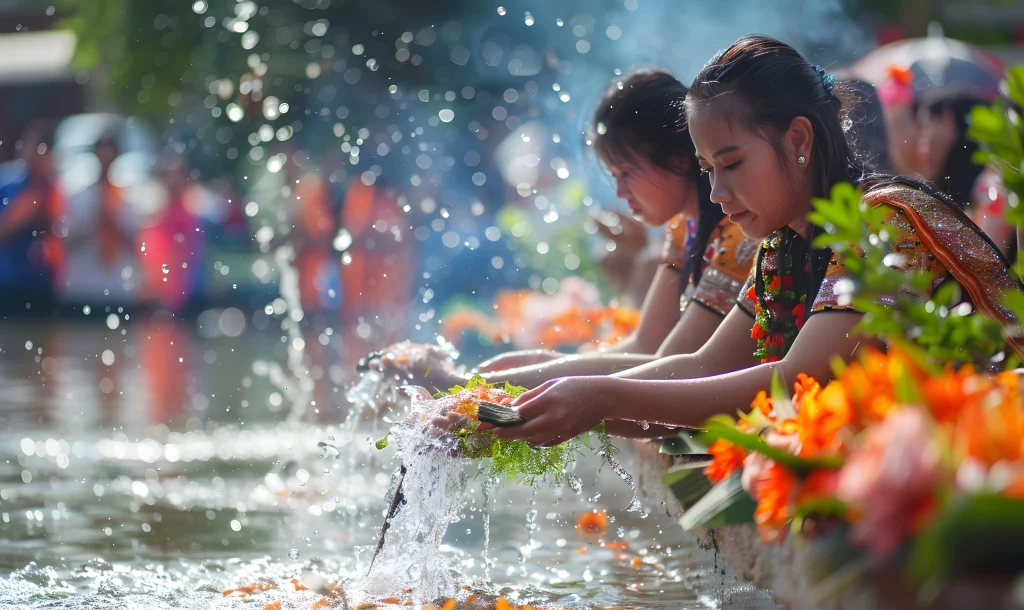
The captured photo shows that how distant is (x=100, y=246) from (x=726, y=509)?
15.5 meters

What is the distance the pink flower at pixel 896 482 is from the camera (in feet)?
4.23

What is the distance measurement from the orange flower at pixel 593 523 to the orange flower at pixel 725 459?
8.27 ft

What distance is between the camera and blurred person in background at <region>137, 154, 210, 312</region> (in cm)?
1544

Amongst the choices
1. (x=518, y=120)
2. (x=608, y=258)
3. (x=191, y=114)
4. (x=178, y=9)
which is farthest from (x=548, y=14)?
(x=608, y=258)

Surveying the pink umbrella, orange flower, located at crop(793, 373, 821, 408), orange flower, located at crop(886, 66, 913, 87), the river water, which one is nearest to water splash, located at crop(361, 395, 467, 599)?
the river water

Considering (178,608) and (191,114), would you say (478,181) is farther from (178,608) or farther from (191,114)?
(178,608)

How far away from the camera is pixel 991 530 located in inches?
50.1

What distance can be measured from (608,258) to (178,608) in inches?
163

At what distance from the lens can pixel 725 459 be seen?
6.25 ft

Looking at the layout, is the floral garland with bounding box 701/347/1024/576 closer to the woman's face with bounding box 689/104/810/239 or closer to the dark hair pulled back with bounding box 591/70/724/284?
the woman's face with bounding box 689/104/810/239

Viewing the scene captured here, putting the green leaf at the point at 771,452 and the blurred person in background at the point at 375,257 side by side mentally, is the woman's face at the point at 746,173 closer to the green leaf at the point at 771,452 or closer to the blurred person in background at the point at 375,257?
the green leaf at the point at 771,452

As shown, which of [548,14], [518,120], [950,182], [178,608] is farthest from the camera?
[518,120]

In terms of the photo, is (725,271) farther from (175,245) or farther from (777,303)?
(175,245)

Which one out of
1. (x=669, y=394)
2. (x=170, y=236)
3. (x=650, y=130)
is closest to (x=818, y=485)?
(x=669, y=394)
